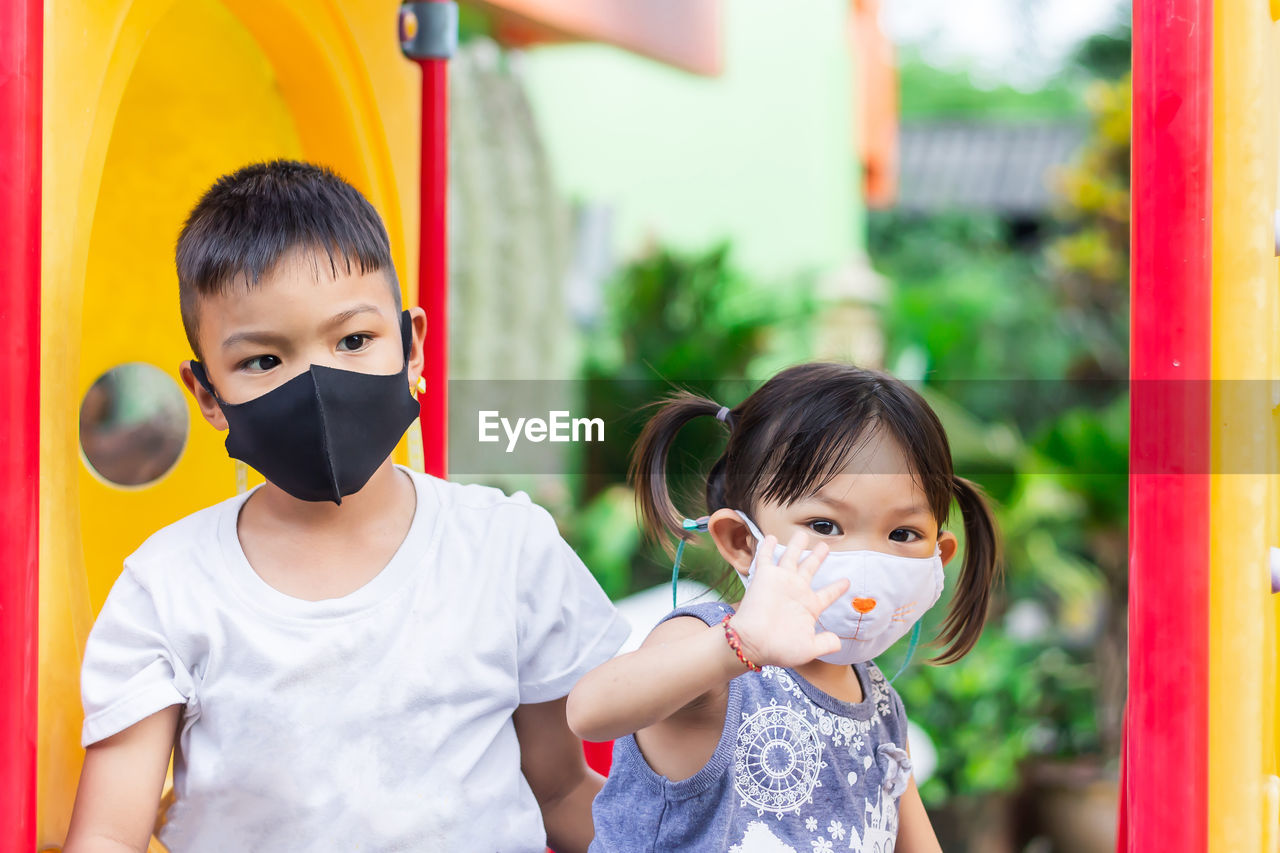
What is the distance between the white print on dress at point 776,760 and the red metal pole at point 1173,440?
37 centimetres

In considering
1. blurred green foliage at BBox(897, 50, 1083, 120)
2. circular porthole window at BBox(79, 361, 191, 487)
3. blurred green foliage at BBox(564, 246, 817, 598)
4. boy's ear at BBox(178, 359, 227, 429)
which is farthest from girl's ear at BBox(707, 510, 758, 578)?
blurred green foliage at BBox(897, 50, 1083, 120)

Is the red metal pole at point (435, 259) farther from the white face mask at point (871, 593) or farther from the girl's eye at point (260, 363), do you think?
the white face mask at point (871, 593)

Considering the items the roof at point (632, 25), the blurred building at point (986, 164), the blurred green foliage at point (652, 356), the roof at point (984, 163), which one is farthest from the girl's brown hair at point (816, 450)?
the roof at point (984, 163)

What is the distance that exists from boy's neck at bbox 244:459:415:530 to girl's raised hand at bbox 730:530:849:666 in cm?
48

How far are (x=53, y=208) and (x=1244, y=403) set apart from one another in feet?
4.13

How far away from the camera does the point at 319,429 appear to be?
1391mm

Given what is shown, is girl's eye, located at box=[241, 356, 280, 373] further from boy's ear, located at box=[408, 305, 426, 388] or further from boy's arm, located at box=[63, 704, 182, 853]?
boy's arm, located at box=[63, 704, 182, 853]

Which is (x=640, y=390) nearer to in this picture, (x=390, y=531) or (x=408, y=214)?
(x=408, y=214)

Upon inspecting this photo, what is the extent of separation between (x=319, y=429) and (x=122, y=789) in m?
0.43

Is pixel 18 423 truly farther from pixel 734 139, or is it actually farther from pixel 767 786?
pixel 734 139

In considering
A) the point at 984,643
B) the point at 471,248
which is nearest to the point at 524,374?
the point at 471,248

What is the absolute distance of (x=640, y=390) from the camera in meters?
6.14

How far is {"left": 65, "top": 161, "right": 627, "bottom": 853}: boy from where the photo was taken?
1.40 meters

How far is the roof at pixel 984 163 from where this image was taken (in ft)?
45.8
